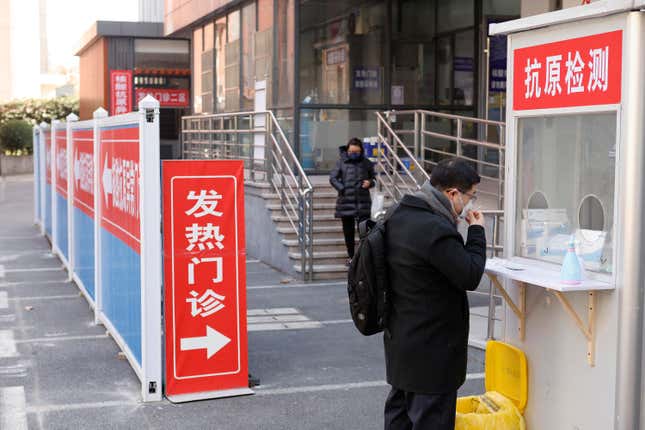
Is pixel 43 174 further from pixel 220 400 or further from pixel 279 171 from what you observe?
pixel 220 400

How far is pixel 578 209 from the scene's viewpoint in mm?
4828

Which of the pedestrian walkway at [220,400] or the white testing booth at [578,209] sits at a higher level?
the white testing booth at [578,209]

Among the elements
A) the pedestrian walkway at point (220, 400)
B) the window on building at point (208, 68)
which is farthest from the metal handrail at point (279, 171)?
the window on building at point (208, 68)

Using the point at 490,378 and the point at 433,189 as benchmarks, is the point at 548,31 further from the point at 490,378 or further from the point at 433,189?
the point at 490,378

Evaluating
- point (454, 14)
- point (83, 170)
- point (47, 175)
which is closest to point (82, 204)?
point (83, 170)

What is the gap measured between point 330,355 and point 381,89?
9.63m

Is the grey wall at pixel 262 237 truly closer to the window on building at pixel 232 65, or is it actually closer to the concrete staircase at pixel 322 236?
the concrete staircase at pixel 322 236

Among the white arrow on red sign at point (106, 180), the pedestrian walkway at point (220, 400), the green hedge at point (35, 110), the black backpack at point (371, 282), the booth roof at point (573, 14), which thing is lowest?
the pedestrian walkway at point (220, 400)

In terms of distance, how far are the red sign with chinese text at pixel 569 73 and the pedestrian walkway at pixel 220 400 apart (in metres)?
→ 2.45

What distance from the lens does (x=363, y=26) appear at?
16.9 metres

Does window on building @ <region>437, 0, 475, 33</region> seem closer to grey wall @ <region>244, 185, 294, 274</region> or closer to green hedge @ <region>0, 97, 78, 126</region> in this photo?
grey wall @ <region>244, 185, 294, 274</region>

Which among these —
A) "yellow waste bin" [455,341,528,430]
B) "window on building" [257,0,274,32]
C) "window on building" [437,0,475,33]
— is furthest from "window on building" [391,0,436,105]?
"yellow waste bin" [455,341,528,430]

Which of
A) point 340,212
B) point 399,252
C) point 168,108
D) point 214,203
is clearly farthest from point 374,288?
point 168,108

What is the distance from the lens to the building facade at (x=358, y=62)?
16.2m
